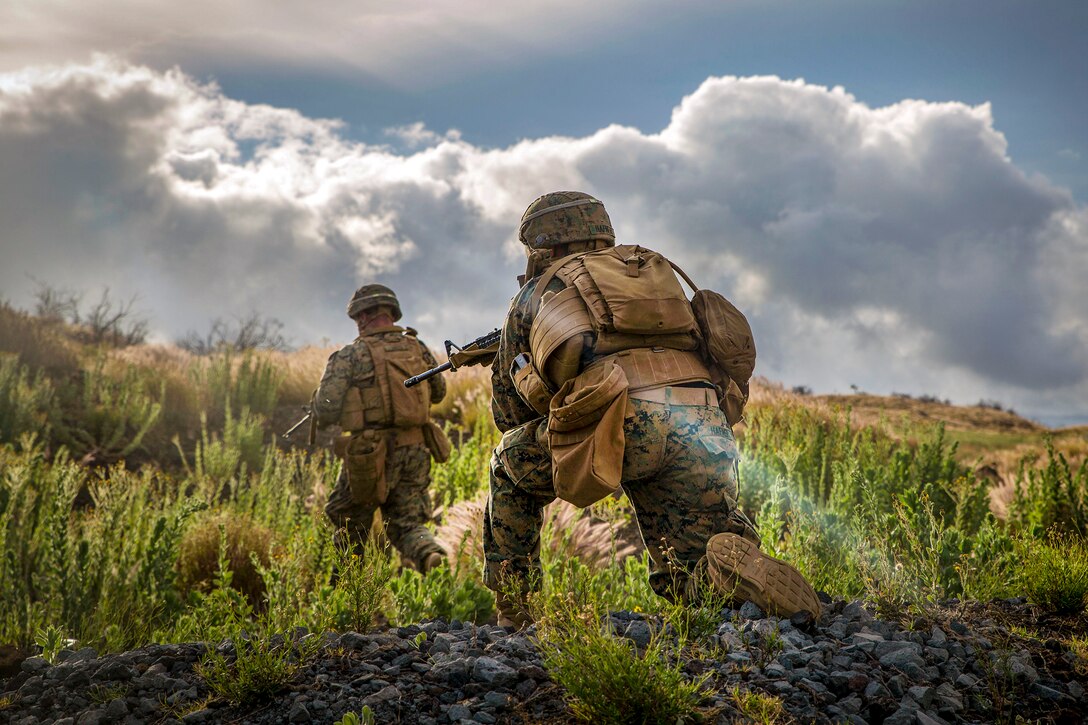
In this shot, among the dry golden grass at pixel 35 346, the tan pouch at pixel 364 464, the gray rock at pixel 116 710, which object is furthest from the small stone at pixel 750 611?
the dry golden grass at pixel 35 346

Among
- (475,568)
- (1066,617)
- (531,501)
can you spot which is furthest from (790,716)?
(475,568)

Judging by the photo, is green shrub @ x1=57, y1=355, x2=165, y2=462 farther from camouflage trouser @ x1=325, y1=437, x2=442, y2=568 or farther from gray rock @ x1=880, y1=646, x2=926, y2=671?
gray rock @ x1=880, y1=646, x2=926, y2=671

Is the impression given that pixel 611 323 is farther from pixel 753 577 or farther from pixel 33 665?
pixel 33 665

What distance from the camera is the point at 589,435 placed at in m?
3.60

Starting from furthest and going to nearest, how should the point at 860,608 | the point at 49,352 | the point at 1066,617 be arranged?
the point at 49,352 < the point at 1066,617 < the point at 860,608

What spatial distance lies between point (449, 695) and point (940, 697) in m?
1.83

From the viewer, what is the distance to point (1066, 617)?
417 centimetres

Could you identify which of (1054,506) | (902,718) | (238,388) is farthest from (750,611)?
(238,388)

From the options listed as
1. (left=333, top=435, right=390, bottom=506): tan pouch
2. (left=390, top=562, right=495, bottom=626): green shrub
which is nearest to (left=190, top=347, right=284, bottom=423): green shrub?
(left=333, top=435, right=390, bottom=506): tan pouch

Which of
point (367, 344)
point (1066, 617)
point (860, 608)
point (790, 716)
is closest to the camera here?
Result: point (790, 716)

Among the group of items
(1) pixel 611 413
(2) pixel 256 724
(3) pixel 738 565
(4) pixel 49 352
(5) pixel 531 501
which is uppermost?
(4) pixel 49 352

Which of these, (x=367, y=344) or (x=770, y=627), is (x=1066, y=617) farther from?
(x=367, y=344)

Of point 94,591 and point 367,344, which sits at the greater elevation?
point 367,344

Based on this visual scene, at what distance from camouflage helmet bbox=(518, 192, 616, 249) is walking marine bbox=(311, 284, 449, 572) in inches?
111
